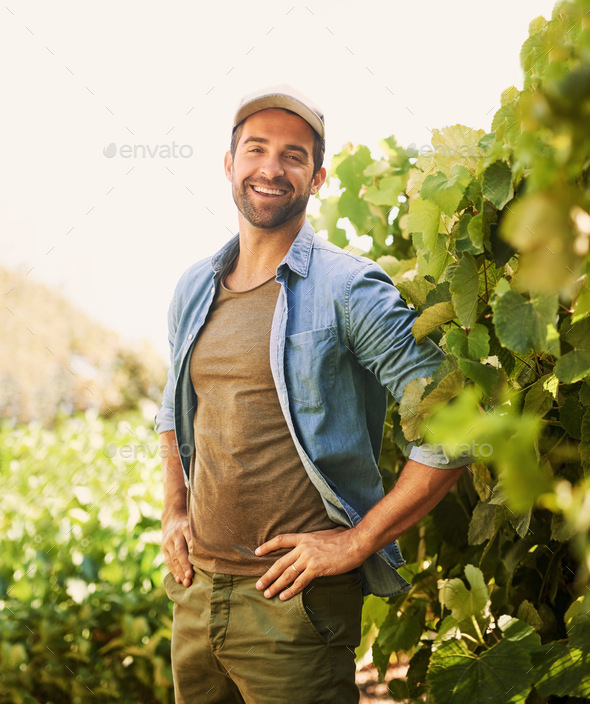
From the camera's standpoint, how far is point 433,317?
130 centimetres

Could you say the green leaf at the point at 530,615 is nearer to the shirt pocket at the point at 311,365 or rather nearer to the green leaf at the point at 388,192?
the shirt pocket at the point at 311,365

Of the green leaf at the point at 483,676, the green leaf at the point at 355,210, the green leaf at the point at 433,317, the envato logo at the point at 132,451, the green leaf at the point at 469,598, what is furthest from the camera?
the envato logo at the point at 132,451

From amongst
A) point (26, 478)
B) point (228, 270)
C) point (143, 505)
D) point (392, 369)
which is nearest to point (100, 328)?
point (26, 478)

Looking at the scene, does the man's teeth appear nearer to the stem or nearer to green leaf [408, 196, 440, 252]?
green leaf [408, 196, 440, 252]

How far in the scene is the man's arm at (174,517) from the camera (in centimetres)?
180

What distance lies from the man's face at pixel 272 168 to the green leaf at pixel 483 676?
3.88ft

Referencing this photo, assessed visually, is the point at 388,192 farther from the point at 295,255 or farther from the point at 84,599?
the point at 84,599

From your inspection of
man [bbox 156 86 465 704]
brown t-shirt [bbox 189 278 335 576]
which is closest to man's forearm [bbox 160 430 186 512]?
man [bbox 156 86 465 704]

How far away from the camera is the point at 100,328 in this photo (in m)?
9.09

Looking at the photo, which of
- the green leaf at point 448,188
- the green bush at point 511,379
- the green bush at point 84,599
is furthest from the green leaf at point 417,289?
the green bush at point 84,599

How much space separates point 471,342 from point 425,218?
0.30 metres

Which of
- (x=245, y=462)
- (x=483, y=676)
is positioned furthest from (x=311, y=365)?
(x=483, y=676)

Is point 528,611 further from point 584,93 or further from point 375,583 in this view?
point 584,93

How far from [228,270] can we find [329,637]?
1063 mm
